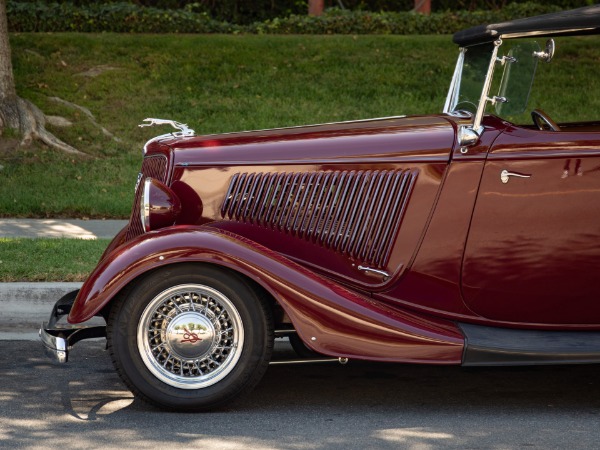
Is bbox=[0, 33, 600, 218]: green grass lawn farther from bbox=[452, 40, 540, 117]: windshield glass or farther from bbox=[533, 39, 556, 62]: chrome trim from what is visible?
bbox=[533, 39, 556, 62]: chrome trim

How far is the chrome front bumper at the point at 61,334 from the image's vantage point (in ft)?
16.3

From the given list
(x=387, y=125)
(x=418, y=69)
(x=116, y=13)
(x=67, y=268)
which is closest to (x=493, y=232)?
(x=387, y=125)

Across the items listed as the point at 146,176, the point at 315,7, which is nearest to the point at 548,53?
the point at 146,176

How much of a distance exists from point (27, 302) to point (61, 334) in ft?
6.40

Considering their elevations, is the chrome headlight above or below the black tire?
above

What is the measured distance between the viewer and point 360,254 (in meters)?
5.21

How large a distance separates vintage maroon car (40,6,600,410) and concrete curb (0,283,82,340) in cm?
155

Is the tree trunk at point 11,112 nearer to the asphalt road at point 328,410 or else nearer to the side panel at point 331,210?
the asphalt road at point 328,410

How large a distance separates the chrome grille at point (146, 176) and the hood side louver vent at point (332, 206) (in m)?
0.41

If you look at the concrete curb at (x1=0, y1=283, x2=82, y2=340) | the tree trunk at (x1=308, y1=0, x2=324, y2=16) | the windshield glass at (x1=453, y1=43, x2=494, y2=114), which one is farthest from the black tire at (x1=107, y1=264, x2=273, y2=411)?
the tree trunk at (x1=308, y1=0, x2=324, y2=16)

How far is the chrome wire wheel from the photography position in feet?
16.1

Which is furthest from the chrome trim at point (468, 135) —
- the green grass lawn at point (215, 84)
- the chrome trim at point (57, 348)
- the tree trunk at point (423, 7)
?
the tree trunk at point (423, 7)

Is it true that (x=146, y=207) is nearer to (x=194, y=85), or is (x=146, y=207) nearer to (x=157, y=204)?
(x=157, y=204)

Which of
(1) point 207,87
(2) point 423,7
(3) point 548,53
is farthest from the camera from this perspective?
(2) point 423,7
